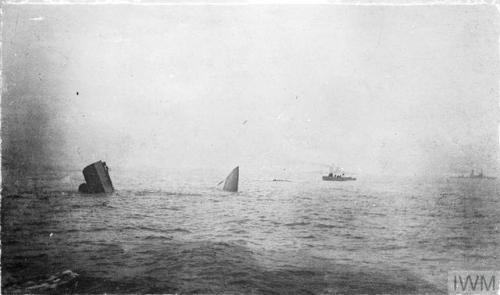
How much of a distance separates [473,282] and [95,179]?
2100 cm

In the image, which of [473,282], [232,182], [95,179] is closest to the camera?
[473,282]

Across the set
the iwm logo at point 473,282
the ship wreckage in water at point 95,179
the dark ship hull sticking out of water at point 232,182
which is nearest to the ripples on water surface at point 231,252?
the iwm logo at point 473,282

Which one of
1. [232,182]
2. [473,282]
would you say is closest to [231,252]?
[473,282]

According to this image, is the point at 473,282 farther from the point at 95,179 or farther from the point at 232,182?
the point at 95,179

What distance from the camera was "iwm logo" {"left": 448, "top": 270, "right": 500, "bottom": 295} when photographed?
8.17 m

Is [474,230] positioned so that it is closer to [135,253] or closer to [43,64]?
[135,253]

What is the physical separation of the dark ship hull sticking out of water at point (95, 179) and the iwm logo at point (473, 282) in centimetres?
1979

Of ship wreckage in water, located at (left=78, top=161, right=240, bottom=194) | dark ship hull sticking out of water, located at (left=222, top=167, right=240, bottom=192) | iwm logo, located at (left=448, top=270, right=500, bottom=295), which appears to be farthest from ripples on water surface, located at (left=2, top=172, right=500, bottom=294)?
dark ship hull sticking out of water, located at (left=222, top=167, right=240, bottom=192)

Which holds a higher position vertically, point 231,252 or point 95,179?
point 95,179

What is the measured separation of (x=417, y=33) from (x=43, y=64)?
484 inches

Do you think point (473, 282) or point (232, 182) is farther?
point (232, 182)

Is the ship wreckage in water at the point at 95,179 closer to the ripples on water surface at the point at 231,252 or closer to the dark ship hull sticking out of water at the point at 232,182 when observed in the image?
the ripples on water surface at the point at 231,252

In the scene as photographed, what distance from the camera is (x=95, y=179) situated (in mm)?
20703

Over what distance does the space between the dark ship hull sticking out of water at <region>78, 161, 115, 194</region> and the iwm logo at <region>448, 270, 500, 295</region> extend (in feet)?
64.9
